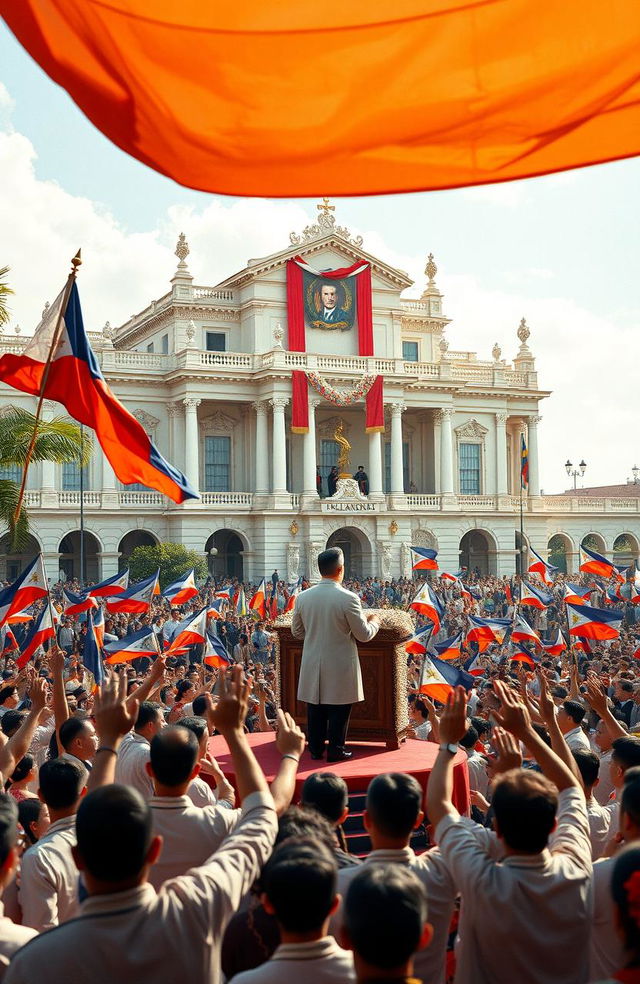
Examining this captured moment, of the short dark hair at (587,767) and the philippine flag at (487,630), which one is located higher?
the short dark hair at (587,767)

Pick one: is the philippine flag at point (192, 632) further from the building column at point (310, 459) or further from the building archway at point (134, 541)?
the building archway at point (134, 541)

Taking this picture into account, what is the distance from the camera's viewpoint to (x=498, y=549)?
4856 centimetres

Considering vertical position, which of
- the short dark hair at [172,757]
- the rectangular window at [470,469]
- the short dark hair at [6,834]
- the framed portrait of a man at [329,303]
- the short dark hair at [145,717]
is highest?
the framed portrait of a man at [329,303]

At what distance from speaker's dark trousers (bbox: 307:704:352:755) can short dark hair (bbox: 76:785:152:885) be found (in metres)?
4.10

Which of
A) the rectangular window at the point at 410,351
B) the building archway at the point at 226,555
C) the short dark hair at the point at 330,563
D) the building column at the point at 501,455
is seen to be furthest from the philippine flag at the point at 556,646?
the rectangular window at the point at 410,351

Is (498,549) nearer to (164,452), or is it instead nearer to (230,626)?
(164,452)

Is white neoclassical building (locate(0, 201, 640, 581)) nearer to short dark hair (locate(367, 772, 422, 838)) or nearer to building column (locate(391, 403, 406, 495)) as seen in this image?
building column (locate(391, 403, 406, 495))

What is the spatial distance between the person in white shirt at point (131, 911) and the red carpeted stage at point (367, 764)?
3198 mm

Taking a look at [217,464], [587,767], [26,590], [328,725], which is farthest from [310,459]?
[587,767]

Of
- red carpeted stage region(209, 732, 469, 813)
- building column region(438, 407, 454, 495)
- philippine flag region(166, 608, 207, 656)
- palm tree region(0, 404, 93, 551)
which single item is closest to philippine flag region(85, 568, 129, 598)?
palm tree region(0, 404, 93, 551)

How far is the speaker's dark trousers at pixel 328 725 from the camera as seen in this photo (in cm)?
696

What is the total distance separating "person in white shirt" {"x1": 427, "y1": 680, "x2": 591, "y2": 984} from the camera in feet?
10.6

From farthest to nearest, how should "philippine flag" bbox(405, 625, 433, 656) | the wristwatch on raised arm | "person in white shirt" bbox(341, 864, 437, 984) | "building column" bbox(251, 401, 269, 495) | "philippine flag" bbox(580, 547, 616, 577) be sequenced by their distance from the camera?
"building column" bbox(251, 401, 269, 495) → "philippine flag" bbox(580, 547, 616, 577) → "philippine flag" bbox(405, 625, 433, 656) → the wristwatch on raised arm → "person in white shirt" bbox(341, 864, 437, 984)

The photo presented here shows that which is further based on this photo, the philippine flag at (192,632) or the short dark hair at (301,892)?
the philippine flag at (192,632)
